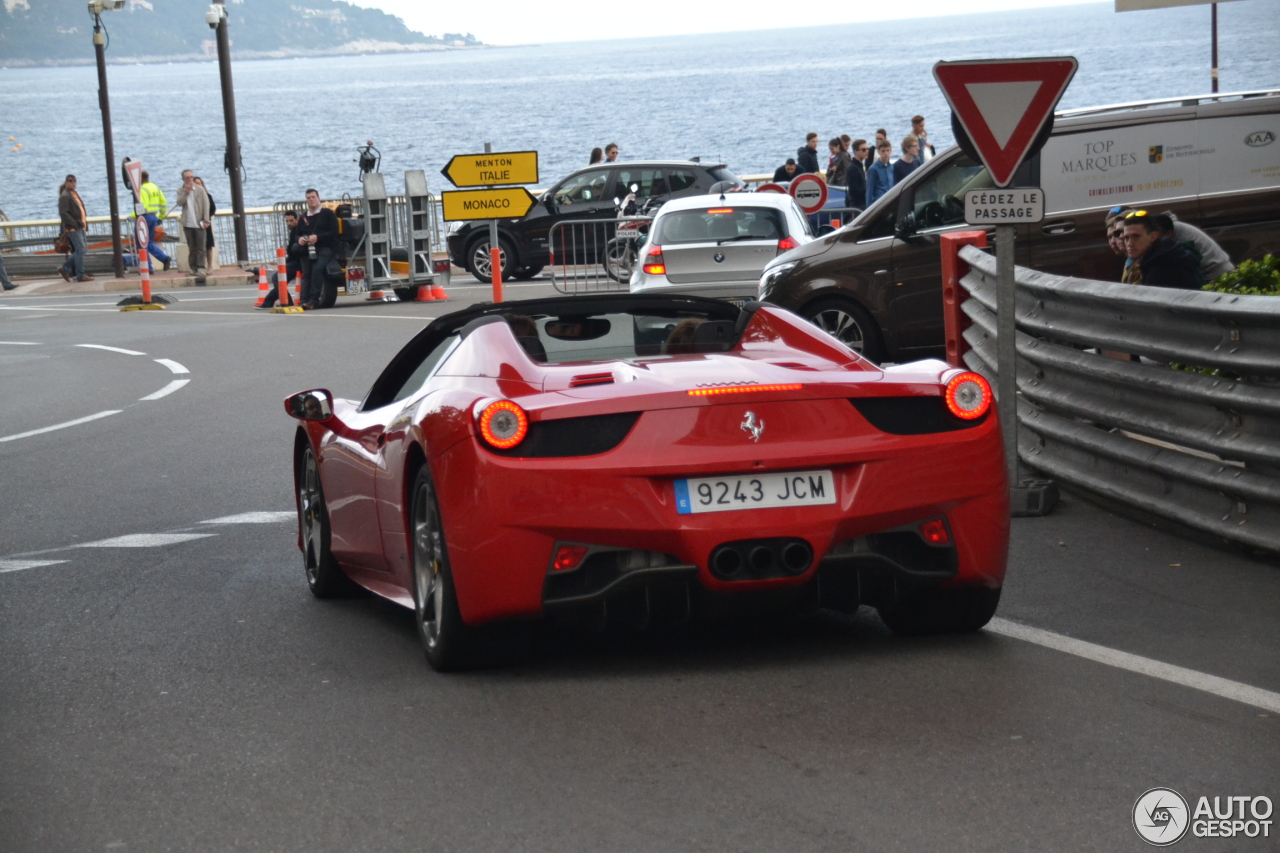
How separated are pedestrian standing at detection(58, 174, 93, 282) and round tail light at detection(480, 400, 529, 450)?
30254 mm

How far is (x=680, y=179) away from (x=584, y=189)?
Result: 165 cm

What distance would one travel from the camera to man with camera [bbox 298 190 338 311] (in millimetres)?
26438

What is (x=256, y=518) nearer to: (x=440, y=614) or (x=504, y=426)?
(x=440, y=614)

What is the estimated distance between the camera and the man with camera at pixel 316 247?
26.4 m

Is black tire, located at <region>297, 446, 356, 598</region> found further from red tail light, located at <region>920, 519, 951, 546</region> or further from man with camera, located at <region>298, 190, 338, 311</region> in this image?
man with camera, located at <region>298, 190, 338, 311</region>

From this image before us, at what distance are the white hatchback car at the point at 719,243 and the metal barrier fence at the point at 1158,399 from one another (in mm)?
8948

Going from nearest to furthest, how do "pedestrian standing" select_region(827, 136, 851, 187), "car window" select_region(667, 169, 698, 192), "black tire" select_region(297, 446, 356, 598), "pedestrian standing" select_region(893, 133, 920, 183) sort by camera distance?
"black tire" select_region(297, 446, 356, 598)
"pedestrian standing" select_region(893, 133, 920, 183)
"car window" select_region(667, 169, 698, 192)
"pedestrian standing" select_region(827, 136, 851, 187)

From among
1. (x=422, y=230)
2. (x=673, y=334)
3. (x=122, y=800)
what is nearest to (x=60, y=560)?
(x=673, y=334)

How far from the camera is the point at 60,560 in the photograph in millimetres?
8227


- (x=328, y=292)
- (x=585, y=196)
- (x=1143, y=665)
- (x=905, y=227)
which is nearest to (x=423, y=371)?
(x=1143, y=665)

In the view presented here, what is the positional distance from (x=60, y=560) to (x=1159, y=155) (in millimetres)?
8943

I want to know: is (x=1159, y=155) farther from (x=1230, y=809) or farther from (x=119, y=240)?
(x=119, y=240)

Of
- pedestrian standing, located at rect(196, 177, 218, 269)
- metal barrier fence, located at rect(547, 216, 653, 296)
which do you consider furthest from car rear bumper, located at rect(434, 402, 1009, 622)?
pedestrian standing, located at rect(196, 177, 218, 269)

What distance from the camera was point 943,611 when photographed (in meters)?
5.82
